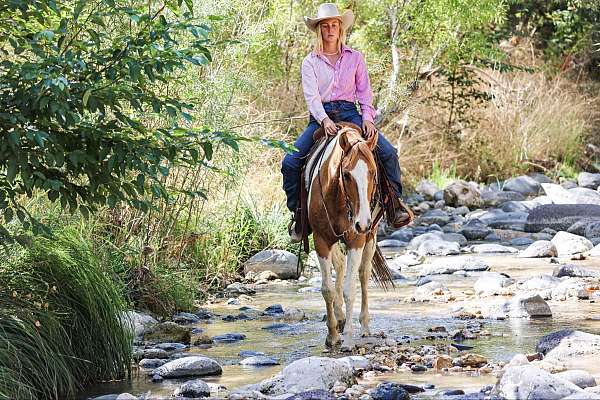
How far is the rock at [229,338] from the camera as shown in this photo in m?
8.53

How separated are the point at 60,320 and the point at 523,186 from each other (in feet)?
55.0

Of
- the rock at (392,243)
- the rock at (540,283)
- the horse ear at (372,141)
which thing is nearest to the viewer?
the horse ear at (372,141)

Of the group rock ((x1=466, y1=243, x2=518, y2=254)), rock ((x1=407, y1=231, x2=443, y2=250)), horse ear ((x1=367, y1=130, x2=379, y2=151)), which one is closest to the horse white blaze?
horse ear ((x1=367, y1=130, x2=379, y2=151))

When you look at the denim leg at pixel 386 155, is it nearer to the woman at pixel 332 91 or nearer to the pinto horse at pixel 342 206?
the woman at pixel 332 91

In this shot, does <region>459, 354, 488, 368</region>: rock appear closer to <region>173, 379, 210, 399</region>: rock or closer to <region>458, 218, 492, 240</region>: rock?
<region>173, 379, 210, 399</region>: rock

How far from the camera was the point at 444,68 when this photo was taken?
71.5 ft

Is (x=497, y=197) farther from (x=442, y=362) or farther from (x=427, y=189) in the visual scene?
(x=442, y=362)

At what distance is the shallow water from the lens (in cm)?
668

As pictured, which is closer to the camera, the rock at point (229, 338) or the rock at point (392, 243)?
the rock at point (229, 338)

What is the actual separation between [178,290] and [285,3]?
28.9 ft

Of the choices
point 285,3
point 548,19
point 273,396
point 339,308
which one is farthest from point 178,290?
point 548,19

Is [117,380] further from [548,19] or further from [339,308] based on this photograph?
[548,19]

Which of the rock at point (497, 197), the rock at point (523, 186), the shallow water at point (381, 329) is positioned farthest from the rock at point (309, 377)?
the rock at point (523, 186)

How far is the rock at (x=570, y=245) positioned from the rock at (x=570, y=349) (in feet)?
23.6
